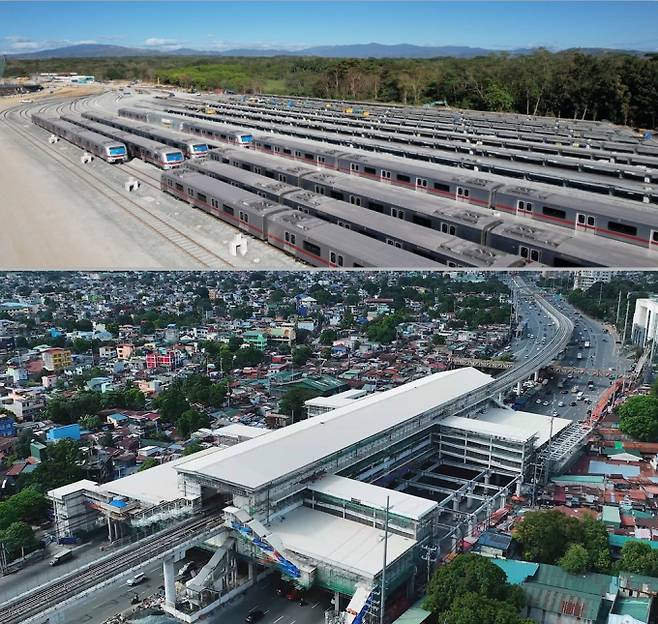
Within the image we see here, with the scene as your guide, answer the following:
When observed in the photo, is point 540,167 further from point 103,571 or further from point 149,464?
point 103,571

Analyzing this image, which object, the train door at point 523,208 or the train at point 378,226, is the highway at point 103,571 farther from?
the train door at point 523,208

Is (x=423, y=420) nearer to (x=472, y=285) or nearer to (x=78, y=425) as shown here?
(x=472, y=285)

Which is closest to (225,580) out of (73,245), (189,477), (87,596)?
(189,477)

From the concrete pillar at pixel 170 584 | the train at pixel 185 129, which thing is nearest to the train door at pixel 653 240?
the concrete pillar at pixel 170 584

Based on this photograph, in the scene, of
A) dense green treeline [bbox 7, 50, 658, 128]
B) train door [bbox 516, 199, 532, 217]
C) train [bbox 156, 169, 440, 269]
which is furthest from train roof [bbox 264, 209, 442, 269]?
dense green treeline [bbox 7, 50, 658, 128]

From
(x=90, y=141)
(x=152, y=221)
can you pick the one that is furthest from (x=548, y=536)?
(x=90, y=141)

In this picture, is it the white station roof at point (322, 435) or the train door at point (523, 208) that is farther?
the train door at point (523, 208)
